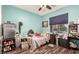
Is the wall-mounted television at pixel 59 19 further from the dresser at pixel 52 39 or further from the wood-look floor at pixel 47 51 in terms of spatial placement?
the wood-look floor at pixel 47 51

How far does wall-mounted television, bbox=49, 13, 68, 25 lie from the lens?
7.90 ft

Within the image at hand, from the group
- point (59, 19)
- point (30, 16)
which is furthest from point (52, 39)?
point (30, 16)

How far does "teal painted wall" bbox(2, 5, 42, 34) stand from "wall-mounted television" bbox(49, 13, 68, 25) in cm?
20

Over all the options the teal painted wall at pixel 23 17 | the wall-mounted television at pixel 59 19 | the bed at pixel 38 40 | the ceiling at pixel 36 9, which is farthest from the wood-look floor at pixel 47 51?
the ceiling at pixel 36 9

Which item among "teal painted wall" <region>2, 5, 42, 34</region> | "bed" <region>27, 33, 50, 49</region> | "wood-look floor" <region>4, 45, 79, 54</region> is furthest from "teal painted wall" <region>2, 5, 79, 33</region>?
"wood-look floor" <region>4, 45, 79, 54</region>

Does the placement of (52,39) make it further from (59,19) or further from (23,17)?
(23,17)

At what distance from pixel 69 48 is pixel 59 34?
0.93 ft

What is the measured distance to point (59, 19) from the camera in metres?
2.42

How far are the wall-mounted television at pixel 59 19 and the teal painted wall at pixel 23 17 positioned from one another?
0.20 m

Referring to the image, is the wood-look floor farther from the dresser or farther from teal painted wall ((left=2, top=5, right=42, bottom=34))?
teal painted wall ((left=2, top=5, right=42, bottom=34))

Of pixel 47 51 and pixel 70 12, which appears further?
pixel 47 51

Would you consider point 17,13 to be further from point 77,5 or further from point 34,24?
point 77,5

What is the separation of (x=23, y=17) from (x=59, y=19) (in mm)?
598
